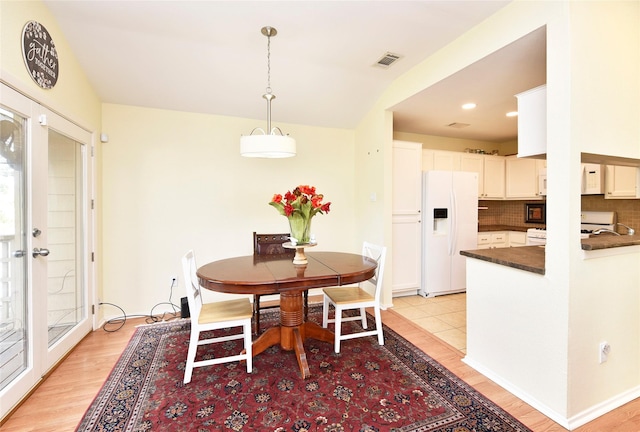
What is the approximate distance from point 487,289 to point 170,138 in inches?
142

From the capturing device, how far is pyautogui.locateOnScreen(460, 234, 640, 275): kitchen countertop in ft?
5.82

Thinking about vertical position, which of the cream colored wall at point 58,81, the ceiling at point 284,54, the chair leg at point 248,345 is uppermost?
the ceiling at point 284,54

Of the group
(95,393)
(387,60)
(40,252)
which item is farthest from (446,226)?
(40,252)

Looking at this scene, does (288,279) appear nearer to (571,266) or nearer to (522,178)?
(571,266)

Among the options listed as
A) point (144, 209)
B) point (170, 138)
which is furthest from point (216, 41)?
point (144, 209)

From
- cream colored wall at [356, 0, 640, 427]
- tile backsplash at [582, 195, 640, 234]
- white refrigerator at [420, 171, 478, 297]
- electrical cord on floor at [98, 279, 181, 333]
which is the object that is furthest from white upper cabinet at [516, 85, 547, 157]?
electrical cord on floor at [98, 279, 181, 333]

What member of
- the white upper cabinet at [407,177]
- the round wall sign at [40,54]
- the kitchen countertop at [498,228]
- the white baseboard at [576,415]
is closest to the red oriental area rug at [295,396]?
the white baseboard at [576,415]

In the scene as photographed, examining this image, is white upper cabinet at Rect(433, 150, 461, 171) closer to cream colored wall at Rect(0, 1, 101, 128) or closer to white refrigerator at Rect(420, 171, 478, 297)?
white refrigerator at Rect(420, 171, 478, 297)

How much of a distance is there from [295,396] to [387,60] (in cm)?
298

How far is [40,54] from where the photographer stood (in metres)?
2.09

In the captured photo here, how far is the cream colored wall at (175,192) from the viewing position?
329 centimetres

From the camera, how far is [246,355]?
2195 mm

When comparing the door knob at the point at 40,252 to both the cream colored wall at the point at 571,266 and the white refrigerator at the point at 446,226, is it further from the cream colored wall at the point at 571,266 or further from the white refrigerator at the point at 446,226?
the white refrigerator at the point at 446,226

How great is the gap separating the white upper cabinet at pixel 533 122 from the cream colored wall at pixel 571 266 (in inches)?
8.9
